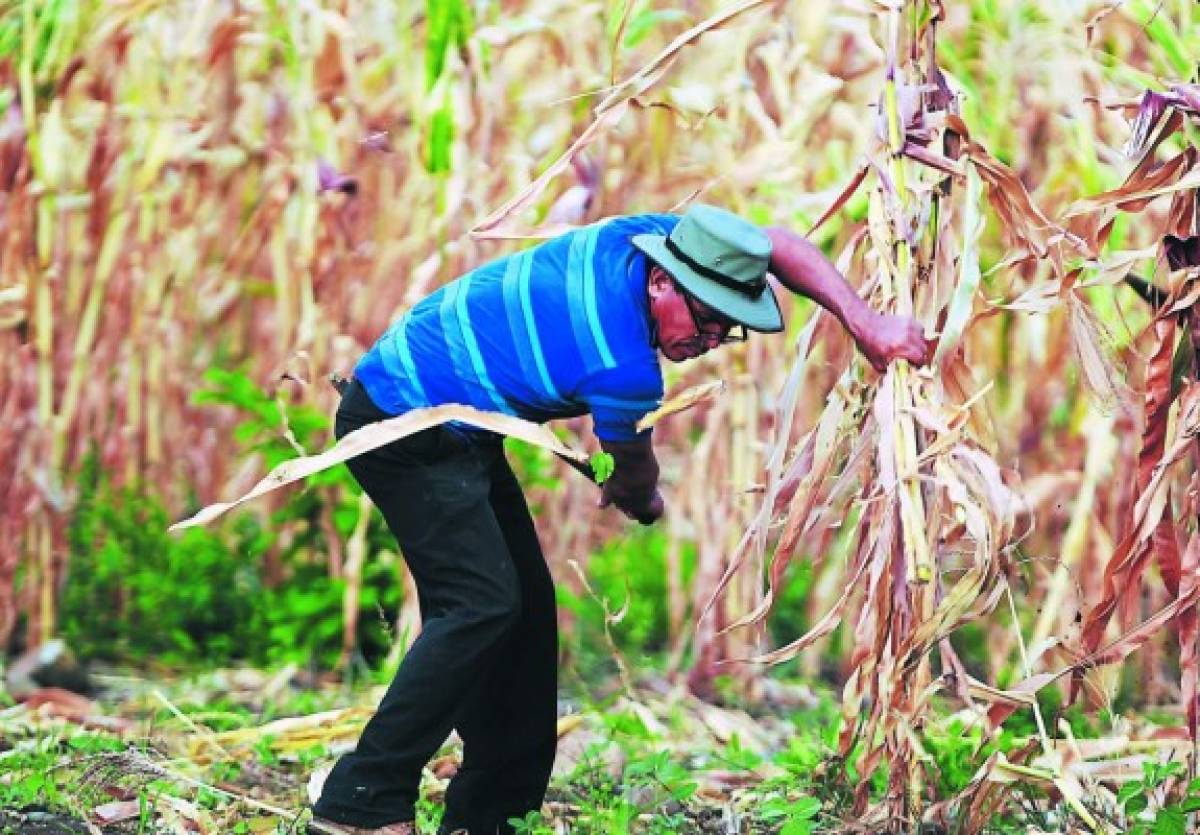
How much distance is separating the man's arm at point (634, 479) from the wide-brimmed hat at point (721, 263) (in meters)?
0.26

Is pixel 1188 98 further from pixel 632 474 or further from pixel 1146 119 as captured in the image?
pixel 632 474

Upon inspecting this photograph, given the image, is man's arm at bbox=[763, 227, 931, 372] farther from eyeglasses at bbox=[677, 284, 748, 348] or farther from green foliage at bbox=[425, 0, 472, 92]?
green foliage at bbox=[425, 0, 472, 92]

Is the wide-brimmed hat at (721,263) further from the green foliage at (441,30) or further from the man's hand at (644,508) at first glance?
the green foliage at (441,30)

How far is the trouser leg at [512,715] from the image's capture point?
3320mm

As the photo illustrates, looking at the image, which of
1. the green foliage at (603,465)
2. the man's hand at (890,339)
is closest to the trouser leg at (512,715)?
the green foliage at (603,465)

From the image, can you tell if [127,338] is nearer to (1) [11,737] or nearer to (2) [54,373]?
(2) [54,373]

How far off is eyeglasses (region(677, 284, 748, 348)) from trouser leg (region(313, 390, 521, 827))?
1.46 feet

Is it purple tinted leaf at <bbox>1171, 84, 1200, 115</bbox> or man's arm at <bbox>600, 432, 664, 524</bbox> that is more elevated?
purple tinted leaf at <bbox>1171, 84, 1200, 115</bbox>

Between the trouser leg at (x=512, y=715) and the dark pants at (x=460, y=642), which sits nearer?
the dark pants at (x=460, y=642)

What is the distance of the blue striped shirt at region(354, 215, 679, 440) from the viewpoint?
2.91 meters

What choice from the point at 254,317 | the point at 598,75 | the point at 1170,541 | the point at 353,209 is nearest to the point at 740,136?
the point at 598,75

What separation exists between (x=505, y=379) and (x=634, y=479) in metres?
0.26

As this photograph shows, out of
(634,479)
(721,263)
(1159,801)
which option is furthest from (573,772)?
(721,263)

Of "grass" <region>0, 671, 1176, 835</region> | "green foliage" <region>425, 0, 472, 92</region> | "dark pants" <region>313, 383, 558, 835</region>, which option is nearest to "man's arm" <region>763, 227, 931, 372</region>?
"dark pants" <region>313, 383, 558, 835</region>
